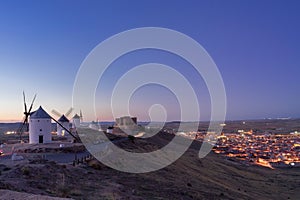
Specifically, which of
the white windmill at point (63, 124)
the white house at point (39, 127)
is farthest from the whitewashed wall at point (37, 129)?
the white windmill at point (63, 124)

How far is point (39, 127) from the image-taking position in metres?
41.4

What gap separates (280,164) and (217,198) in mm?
57286

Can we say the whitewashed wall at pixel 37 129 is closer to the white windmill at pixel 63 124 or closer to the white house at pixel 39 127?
the white house at pixel 39 127

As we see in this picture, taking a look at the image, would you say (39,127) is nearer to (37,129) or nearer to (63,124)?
(37,129)

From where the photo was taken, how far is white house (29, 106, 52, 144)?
41.1 m

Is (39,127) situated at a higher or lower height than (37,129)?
higher

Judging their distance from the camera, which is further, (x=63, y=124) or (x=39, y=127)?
(x=63, y=124)

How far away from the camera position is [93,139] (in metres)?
51.2

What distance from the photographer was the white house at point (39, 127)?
41.1 metres

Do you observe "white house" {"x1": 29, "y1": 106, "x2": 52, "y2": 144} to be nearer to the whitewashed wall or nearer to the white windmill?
the whitewashed wall

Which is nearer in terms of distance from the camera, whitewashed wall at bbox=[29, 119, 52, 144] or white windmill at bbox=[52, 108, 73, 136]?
whitewashed wall at bbox=[29, 119, 52, 144]

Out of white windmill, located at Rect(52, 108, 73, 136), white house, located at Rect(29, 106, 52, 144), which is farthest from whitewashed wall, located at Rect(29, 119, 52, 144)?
white windmill, located at Rect(52, 108, 73, 136)

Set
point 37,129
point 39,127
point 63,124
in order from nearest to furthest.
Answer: point 37,129, point 39,127, point 63,124

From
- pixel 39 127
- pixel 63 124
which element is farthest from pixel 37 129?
pixel 63 124
